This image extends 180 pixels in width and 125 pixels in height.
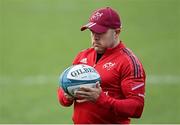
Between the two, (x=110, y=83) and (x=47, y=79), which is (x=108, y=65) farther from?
(x=47, y=79)

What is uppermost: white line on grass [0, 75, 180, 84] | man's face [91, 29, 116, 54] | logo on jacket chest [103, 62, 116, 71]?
man's face [91, 29, 116, 54]

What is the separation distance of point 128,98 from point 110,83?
249mm

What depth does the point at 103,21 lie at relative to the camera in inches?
276

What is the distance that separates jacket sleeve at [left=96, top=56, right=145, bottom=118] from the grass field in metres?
5.07

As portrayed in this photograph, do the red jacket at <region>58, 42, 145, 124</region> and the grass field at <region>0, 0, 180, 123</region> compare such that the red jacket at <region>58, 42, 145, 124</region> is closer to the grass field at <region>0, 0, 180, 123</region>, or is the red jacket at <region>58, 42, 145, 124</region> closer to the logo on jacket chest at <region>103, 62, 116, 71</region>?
the logo on jacket chest at <region>103, 62, 116, 71</region>

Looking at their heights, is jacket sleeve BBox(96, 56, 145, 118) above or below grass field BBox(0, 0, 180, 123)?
above

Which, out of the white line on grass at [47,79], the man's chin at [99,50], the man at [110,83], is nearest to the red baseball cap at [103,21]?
the man at [110,83]

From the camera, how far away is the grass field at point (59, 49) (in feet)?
41.8

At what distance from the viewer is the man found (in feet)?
22.2

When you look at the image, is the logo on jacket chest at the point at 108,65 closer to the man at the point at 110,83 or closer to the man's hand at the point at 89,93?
the man at the point at 110,83

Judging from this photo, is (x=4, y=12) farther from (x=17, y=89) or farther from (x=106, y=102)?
(x=106, y=102)

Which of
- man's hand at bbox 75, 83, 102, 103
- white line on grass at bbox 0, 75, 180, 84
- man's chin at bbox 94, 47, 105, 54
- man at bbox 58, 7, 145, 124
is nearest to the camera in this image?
man's hand at bbox 75, 83, 102, 103

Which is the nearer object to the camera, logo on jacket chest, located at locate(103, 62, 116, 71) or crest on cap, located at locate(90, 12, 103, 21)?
logo on jacket chest, located at locate(103, 62, 116, 71)

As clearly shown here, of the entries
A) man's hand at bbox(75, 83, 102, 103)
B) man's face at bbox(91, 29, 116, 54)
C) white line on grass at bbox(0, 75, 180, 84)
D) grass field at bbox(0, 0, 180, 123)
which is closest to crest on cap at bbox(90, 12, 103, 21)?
man's face at bbox(91, 29, 116, 54)
